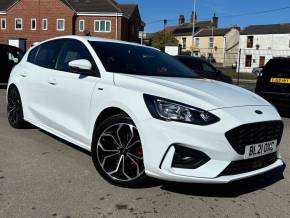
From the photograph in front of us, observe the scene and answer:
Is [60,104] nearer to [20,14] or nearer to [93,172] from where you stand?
[93,172]

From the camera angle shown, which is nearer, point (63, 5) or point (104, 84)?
point (104, 84)

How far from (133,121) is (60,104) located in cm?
159

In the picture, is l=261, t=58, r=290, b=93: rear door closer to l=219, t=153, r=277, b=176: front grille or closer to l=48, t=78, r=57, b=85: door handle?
l=219, t=153, r=277, b=176: front grille

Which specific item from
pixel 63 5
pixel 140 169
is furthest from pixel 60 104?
pixel 63 5

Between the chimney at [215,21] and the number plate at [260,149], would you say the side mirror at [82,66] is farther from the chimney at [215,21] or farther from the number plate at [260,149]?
the chimney at [215,21]

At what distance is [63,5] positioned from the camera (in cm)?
5825

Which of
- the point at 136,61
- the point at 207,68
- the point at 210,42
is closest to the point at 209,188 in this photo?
the point at 136,61

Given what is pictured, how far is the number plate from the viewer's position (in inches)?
165

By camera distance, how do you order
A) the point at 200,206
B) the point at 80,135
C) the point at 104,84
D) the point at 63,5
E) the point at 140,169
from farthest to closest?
the point at 63,5, the point at 80,135, the point at 104,84, the point at 140,169, the point at 200,206

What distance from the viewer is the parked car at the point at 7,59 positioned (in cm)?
1441

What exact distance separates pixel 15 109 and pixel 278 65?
6676 millimetres

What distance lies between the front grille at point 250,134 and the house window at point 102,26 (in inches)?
2167

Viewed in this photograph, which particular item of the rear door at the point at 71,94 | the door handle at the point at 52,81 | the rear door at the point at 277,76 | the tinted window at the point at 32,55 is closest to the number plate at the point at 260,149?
the rear door at the point at 71,94

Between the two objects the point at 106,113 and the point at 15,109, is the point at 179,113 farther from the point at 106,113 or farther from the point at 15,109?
the point at 15,109
